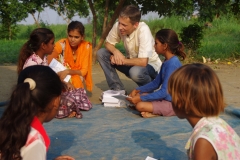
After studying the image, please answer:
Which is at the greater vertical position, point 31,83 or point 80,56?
point 31,83

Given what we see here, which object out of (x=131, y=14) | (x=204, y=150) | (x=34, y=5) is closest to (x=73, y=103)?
(x=131, y=14)

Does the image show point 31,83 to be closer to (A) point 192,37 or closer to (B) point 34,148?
(B) point 34,148

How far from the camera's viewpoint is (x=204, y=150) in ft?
6.72

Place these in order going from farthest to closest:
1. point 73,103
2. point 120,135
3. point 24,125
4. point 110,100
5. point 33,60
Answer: point 110,100
point 73,103
point 33,60
point 120,135
point 24,125

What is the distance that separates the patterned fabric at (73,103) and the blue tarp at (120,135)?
2.7 inches

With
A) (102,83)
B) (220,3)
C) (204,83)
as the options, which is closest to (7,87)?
(102,83)

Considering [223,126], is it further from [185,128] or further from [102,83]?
[102,83]

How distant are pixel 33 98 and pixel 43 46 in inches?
86.4

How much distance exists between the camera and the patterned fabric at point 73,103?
443 cm

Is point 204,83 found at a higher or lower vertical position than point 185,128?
higher

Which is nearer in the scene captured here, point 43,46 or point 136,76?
point 43,46

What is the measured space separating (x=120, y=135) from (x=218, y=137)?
1.83 metres

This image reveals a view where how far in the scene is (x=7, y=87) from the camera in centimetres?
628

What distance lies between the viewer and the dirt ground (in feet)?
18.3
